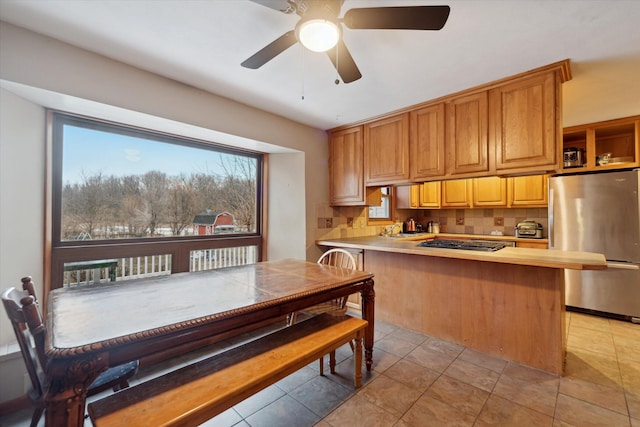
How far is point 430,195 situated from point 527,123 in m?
2.34

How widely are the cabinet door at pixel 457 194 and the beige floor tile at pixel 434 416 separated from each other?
10.4 feet

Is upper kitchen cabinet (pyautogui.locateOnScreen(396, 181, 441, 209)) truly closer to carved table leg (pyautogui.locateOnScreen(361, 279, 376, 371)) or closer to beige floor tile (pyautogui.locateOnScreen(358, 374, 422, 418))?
carved table leg (pyautogui.locateOnScreen(361, 279, 376, 371))

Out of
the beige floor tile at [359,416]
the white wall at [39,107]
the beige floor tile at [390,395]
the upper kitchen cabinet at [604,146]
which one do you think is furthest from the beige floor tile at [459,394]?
the upper kitchen cabinet at [604,146]

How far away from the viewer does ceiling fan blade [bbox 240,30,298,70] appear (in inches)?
53.2

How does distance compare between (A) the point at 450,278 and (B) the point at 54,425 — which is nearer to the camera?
(B) the point at 54,425

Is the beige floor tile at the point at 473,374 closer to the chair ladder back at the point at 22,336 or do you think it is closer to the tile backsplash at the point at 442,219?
the tile backsplash at the point at 442,219

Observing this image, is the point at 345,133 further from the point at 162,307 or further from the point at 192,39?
the point at 162,307

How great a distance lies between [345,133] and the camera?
11.2ft

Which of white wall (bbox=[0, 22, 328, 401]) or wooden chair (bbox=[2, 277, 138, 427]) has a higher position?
white wall (bbox=[0, 22, 328, 401])

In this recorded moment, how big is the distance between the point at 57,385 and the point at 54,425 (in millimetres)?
131

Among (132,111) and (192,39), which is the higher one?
(192,39)

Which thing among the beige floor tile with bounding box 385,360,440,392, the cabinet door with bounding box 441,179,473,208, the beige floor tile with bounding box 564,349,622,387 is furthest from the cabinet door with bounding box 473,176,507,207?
the beige floor tile with bounding box 385,360,440,392

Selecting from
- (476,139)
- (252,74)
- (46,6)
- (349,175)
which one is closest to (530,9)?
(476,139)

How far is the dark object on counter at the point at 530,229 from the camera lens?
3693 millimetres
